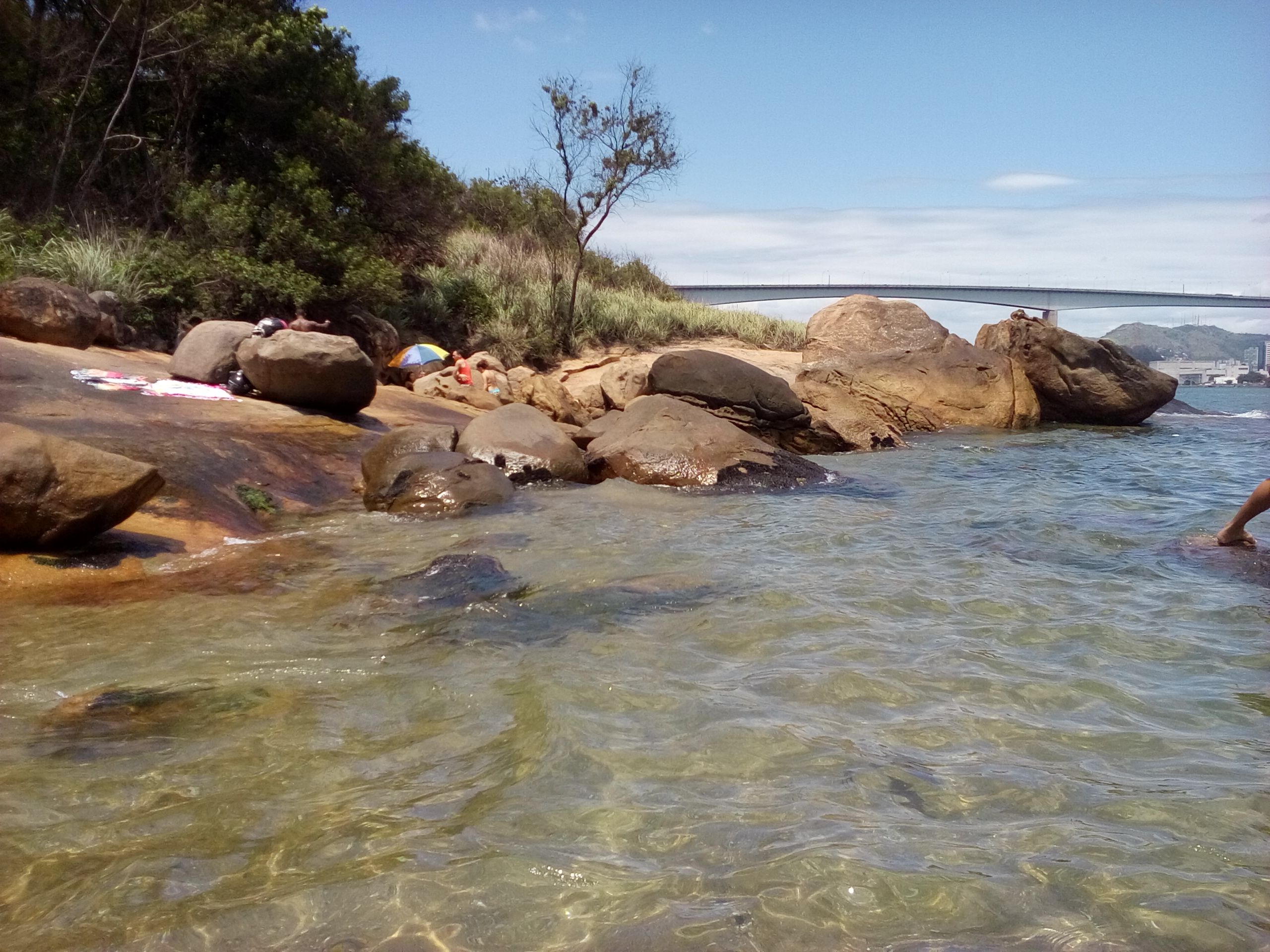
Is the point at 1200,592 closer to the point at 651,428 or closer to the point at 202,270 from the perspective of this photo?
the point at 651,428

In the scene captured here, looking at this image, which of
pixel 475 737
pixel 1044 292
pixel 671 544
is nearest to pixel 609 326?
pixel 671 544

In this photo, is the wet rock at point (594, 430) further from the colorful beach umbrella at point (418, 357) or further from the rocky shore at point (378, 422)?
the colorful beach umbrella at point (418, 357)

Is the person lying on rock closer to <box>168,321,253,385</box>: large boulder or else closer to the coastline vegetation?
<box>168,321,253,385</box>: large boulder

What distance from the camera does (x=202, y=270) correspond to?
13.1 m

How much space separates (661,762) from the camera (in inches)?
123

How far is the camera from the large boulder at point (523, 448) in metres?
9.08

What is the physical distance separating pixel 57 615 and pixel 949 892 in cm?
426

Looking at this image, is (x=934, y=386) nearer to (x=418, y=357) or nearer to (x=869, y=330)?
(x=869, y=330)

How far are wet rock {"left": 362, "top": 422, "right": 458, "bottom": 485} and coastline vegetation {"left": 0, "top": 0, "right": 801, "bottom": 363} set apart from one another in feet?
17.2

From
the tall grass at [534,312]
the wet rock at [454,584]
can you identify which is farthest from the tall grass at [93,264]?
the wet rock at [454,584]

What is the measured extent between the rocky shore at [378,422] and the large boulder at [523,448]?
2 cm

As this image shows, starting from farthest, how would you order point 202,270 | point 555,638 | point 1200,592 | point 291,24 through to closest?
1. point 291,24
2. point 202,270
3. point 1200,592
4. point 555,638

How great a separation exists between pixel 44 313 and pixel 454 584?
22.1 feet

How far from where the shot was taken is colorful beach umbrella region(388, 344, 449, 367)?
14.5m
